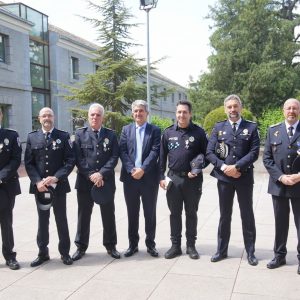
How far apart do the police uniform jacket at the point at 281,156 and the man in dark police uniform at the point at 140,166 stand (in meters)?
1.43

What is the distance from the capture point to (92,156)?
200 inches

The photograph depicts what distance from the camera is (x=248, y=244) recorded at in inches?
195

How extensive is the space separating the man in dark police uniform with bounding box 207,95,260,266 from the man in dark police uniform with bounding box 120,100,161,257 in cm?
77

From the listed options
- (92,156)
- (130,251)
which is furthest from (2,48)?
(130,251)

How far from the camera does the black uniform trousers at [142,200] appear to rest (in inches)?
205

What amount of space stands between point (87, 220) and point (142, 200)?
2.51ft

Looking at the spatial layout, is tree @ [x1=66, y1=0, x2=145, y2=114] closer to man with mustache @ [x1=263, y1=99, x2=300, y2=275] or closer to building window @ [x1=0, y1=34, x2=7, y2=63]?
building window @ [x1=0, y1=34, x2=7, y2=63]

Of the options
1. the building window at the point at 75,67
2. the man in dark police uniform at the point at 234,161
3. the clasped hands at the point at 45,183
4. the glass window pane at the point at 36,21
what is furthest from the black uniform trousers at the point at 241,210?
the building window at the point at 75,67

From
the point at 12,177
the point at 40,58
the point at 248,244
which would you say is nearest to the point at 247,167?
the point at 248,244

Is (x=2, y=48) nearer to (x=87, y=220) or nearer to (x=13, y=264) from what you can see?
(x=87, y=220)

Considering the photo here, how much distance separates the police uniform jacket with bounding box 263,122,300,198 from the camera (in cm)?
452

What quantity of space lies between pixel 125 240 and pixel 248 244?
1917 mm

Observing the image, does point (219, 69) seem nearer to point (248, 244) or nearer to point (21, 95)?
point (21, 95)

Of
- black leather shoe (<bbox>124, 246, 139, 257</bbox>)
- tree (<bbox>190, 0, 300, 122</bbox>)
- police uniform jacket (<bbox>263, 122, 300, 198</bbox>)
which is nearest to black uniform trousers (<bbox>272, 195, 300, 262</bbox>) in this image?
police uniform jacket (<bbox>263, 122, 300, 198</bbox>)
